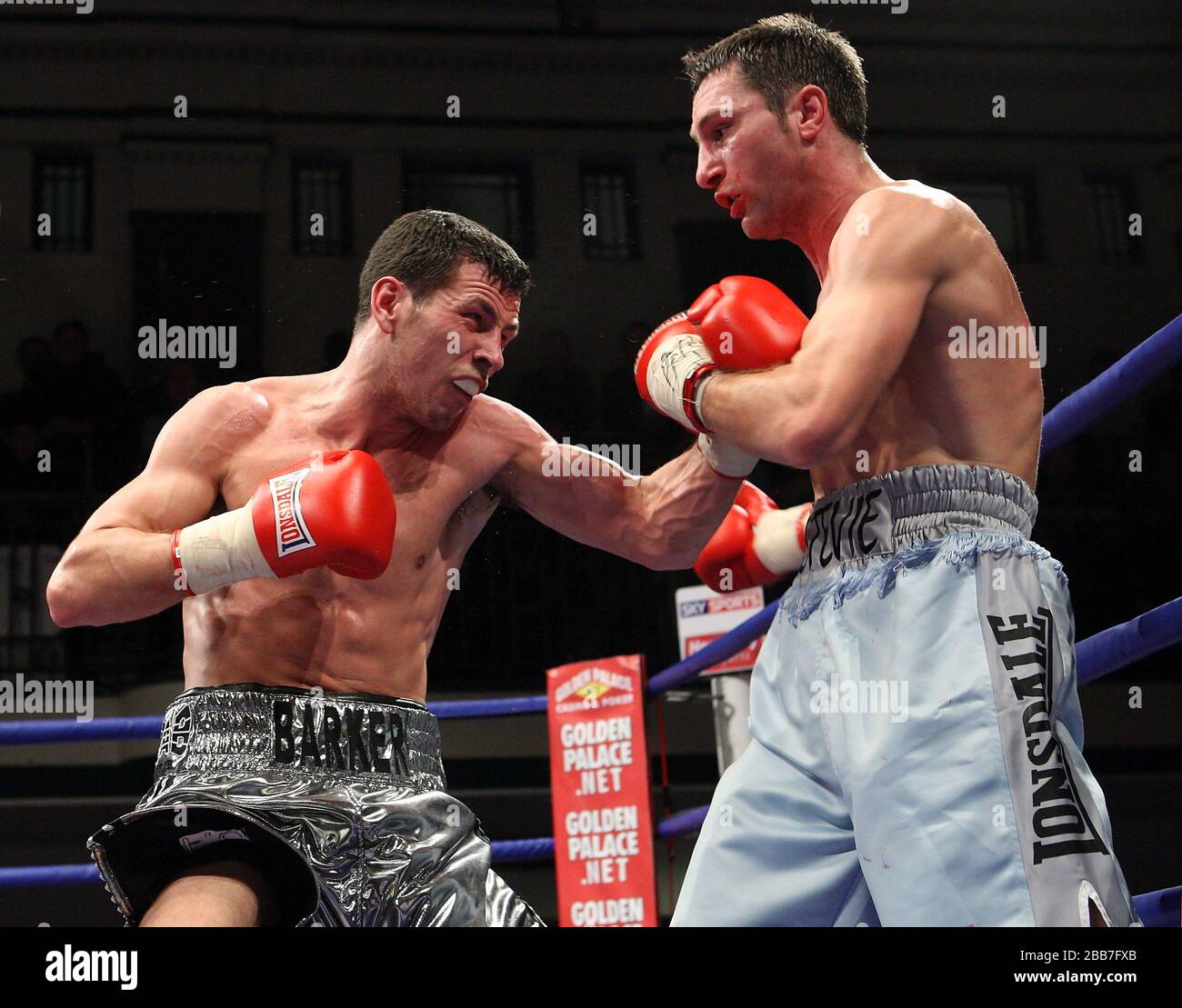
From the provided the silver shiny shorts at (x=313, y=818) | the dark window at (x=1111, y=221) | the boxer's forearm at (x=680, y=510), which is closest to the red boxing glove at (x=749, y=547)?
the boxer's forearm at (x=680, y=510)

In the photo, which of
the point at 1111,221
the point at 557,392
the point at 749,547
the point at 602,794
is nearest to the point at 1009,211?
the point at 1111,221

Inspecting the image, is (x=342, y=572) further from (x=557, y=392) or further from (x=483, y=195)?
(x=483, y=195)

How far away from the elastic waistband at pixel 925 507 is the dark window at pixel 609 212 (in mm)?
5053

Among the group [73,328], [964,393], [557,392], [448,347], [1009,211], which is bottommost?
[964,393]

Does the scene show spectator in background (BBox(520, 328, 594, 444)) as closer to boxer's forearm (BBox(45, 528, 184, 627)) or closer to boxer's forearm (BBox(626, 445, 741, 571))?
boxer's forearm (BBox(626, 445, 741, 571))

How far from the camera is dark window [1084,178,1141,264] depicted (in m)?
6.58

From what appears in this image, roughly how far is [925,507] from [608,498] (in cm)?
62

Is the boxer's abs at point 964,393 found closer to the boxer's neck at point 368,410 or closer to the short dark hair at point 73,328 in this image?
the boxer's neck at point 368,410

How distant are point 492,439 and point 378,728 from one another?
1.46 ft

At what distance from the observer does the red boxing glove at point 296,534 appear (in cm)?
145

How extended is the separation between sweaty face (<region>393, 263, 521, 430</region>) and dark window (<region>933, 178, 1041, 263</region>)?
513 centimetres

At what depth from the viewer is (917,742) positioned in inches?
45.2
